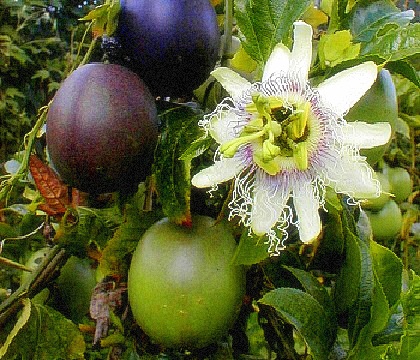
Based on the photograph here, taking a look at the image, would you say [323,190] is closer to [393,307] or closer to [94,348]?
[393,307]

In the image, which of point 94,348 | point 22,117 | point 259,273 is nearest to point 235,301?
point 259,273

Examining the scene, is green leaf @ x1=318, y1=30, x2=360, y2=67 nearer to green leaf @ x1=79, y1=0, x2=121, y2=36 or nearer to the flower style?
the flower style

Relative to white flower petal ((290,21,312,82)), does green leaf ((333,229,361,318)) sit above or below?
below

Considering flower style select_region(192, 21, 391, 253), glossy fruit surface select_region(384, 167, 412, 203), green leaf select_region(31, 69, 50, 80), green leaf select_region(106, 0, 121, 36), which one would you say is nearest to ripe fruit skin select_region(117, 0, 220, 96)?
green leaf select_region(106, 0, 121, 36)

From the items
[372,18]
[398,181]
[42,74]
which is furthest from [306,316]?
[42,74]

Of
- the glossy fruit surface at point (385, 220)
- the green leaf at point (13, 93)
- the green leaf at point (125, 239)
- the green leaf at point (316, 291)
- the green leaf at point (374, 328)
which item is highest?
the green leaf at point (374, 328)

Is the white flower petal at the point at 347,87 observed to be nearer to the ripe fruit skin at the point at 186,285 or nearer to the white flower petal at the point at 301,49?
the white flower petal at the point at 301,49

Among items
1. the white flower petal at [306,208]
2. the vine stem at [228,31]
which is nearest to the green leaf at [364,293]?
the white flower petal at [306,208]
